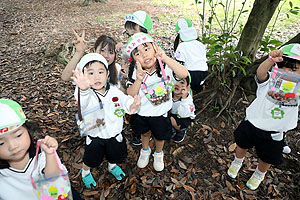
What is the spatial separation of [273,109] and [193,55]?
75.4 inches

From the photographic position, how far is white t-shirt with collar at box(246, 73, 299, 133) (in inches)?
85.5

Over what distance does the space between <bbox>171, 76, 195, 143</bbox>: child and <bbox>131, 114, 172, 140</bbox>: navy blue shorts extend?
1.34 ft

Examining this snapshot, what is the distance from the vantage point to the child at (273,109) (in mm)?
2004

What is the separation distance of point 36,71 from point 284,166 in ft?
17.9

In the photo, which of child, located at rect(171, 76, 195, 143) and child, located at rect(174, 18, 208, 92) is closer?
child, located at rect(171, 76, 195, 143)

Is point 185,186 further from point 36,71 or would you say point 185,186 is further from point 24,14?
point 24,14

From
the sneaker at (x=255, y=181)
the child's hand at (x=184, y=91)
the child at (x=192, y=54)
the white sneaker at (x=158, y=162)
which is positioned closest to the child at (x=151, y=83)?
the white sneaker at (x=158, y=162)

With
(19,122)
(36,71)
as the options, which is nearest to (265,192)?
(19,122)

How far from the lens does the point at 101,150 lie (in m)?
2.38

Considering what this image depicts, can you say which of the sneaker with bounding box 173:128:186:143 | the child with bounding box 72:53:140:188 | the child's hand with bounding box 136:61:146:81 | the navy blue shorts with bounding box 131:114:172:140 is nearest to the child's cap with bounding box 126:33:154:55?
the child's hand with bounding box 136:61:146:81

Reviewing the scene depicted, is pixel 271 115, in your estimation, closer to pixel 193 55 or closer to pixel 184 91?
pixel 184 91

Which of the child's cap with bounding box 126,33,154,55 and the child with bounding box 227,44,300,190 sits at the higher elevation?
the child's cap with bounding box 126,33,154,55

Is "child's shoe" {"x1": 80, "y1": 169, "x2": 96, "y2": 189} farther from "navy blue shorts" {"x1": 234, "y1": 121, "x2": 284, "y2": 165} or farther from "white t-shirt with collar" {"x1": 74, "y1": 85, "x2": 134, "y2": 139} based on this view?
"navy blue shorts" {"x1": 234, "y1": 121, "x2": 284, "y2": 165}

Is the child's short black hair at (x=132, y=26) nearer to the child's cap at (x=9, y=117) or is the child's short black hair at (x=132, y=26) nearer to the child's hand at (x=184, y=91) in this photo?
the child's hand at (x=184, y=91)
